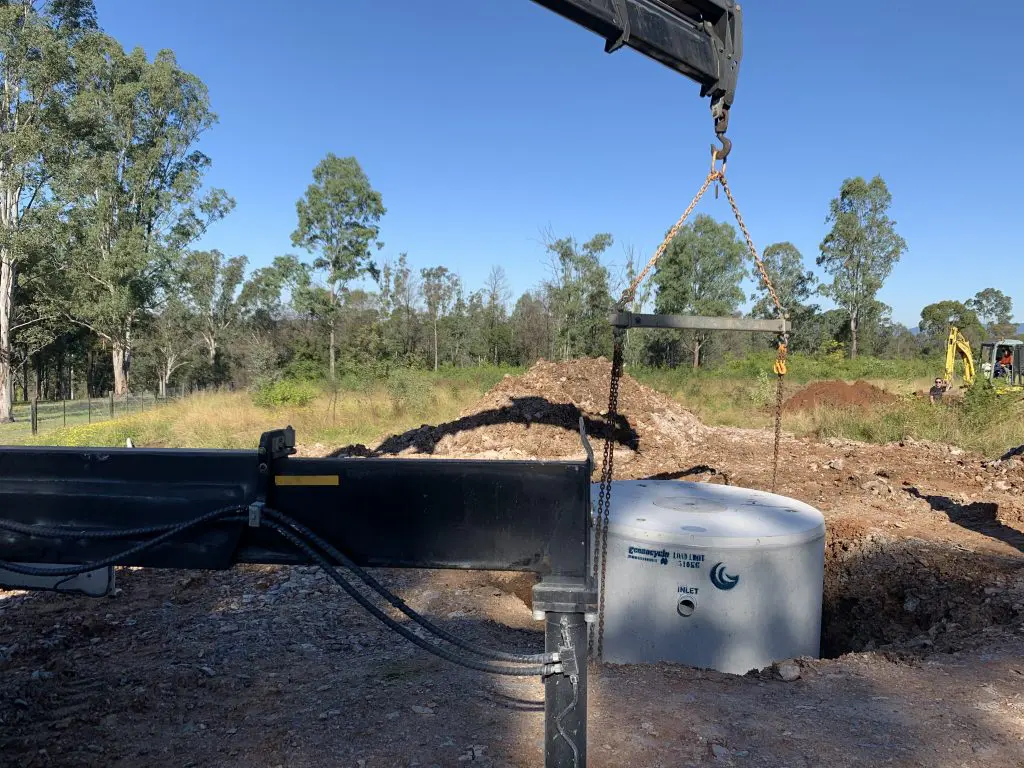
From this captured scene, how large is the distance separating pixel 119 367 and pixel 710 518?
33.2 m

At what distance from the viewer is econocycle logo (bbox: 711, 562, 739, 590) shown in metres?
4.13

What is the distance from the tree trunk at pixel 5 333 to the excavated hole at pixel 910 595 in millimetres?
26824

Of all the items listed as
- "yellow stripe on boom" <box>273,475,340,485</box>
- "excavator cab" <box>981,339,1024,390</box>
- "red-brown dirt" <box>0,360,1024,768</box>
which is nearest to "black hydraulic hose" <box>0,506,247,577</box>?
"yellow stripe on boom" <box>273,475,340,485</box>

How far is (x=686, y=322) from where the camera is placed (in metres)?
3.82

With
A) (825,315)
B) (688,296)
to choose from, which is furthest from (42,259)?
(825,315)

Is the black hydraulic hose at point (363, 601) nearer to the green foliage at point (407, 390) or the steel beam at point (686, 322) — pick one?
the steel beam at point (686, 322)

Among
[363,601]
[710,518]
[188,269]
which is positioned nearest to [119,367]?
[188,269]

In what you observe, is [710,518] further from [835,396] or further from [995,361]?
[995,361]

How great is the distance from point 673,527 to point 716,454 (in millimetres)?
9053

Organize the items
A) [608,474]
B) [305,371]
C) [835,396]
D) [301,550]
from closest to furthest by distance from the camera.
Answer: [301,550]
[608,474]
[835,396]
[305,371]

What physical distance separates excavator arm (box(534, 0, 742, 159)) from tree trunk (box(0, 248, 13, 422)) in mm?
26989

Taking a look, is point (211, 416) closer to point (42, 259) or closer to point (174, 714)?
point (174, 714)

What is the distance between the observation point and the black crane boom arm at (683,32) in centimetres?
339

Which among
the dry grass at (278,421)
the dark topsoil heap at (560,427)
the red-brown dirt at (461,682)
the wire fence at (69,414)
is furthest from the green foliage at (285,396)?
the red-brown dirt at (461,682)
